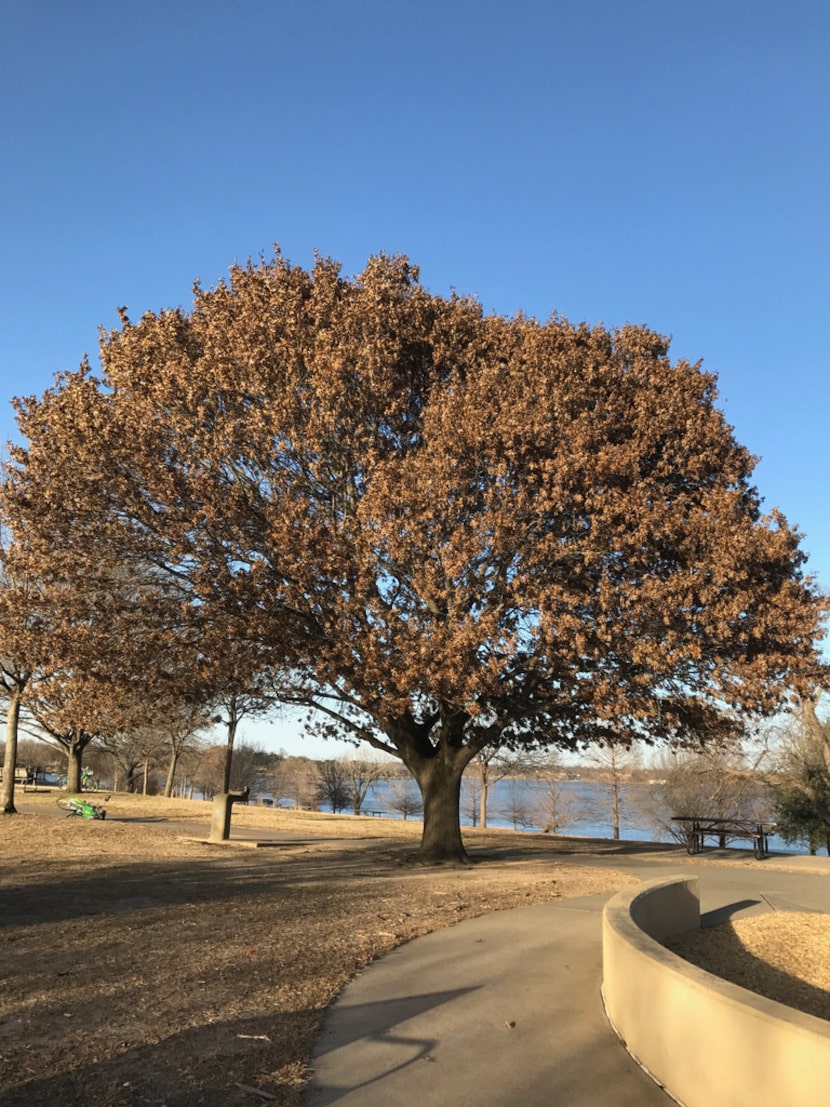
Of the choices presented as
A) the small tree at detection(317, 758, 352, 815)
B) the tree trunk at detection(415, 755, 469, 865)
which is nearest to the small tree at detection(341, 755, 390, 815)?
the small tree at detection(317, 758, 352, 815)

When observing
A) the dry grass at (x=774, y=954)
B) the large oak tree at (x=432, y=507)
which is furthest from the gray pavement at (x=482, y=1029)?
the large oak tree at (x=432, y=507)

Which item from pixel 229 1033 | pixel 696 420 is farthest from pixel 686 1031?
pixel 696 420

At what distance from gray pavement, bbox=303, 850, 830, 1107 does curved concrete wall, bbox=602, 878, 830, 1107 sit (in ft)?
0.63

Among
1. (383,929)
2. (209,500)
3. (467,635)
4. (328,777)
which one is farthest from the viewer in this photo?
(328,777)

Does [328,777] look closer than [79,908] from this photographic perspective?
No

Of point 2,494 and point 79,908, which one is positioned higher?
point 2,494

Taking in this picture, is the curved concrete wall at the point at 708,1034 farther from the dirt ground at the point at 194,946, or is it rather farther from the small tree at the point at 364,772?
the small tree at the point at 364,772

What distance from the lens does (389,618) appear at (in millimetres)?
13250

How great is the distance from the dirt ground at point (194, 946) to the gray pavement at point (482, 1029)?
256 millimetres

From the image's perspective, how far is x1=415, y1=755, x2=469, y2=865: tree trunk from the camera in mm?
15812

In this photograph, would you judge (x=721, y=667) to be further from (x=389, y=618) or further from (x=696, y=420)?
(x=389, y=618)

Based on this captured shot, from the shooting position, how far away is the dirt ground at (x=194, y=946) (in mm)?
4371

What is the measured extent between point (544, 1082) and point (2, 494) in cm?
1371

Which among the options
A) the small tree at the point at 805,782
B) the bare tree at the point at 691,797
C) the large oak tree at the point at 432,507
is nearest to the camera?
the large oak tree at the point at 432,507
